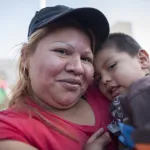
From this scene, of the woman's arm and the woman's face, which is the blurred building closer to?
the woman's face

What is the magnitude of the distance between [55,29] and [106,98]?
313 millimetres

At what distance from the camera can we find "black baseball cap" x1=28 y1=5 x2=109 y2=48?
68cm

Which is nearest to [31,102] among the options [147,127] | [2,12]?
[147,127]

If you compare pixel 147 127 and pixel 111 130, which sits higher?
pixel 147 127

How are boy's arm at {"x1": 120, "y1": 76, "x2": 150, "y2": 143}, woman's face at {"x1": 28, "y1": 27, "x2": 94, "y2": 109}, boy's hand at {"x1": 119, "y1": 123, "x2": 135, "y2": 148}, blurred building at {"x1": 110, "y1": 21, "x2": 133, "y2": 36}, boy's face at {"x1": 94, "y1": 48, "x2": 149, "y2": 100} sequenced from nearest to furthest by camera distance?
boy's arm at {"x1": 120, "y1": 76, "x2": 150, "y2": 143} → boy's hand at {"x1": 119, "y1": 123, "x2": 135, "y2": 148} → woman's face at {"x1": 28, "y1": 27, "x2": 94, "y2": 109} → boy's face at {"x1": 94, "y1": 48, "x2": 149, "y2": 100} → blurred building at {"x1": 110, "y1": 21, "x2": 133, "y2": 36}

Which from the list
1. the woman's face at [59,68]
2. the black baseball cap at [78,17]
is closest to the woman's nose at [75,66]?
the woman's face at [59,68]

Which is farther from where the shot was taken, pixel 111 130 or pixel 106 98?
pixel 106 98

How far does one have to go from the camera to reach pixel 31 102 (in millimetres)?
681

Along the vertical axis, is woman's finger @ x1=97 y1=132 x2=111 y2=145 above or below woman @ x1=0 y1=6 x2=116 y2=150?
below

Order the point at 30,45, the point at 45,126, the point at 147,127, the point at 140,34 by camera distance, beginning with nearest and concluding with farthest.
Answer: the point at 147,127
the point at 45,126
the point at 30,45
the point at 140,34

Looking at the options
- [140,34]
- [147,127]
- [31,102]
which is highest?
[147,127]

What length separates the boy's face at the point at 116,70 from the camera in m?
0.77

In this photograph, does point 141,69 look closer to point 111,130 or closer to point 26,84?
point 111,130

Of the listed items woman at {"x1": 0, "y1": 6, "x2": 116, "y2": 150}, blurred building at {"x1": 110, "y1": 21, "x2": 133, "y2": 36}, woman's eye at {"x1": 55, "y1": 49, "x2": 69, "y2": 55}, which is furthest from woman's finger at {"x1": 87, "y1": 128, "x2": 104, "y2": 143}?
blurred building at {"x1": 110, "y1": 21, "x2": 133, "y2": 36}
